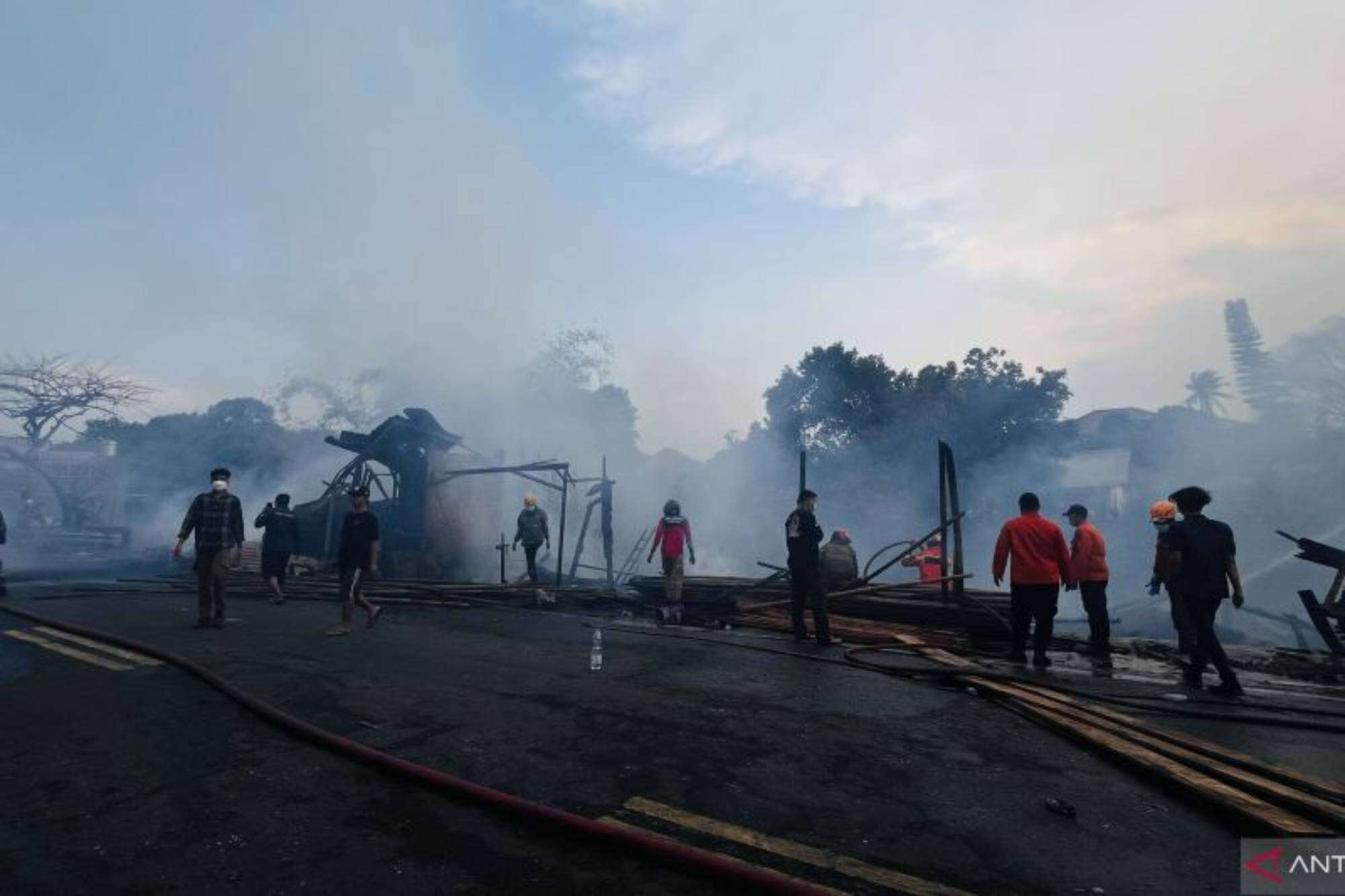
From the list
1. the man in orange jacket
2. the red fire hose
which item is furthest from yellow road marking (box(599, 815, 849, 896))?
the man in orange jacket

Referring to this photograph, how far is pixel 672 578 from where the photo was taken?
12.4 m

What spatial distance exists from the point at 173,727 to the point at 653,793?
363cm

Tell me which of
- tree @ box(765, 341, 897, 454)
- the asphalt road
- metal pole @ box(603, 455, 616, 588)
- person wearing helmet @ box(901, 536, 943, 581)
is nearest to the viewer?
the asphalt road

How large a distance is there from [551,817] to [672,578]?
29.7 ft

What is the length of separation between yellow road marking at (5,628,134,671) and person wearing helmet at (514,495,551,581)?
8143 millimetres

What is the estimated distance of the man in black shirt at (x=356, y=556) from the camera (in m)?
9.34

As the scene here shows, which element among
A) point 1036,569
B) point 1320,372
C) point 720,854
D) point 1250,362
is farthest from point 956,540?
point 1250,362

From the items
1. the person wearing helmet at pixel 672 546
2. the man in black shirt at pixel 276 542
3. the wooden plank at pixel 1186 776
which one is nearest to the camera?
the wooden plank at pixel 1186 776

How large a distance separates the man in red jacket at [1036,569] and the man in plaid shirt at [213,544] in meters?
9.87

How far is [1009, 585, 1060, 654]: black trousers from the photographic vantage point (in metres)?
8.05

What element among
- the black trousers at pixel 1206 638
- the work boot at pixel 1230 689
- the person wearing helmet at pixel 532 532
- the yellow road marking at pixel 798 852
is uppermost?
the person wearing helmet at pixel 532 532

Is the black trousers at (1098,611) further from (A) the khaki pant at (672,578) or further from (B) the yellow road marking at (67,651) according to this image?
(B) the yellow road marking at (67,651)

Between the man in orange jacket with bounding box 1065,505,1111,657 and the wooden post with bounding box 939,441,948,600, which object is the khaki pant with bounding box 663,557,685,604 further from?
the man in orange jacket with bounding box 1065,505,1111,657

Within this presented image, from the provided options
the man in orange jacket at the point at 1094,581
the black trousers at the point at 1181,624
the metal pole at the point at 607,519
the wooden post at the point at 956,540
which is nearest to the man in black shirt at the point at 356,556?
the metal pole at the point at 607,519
